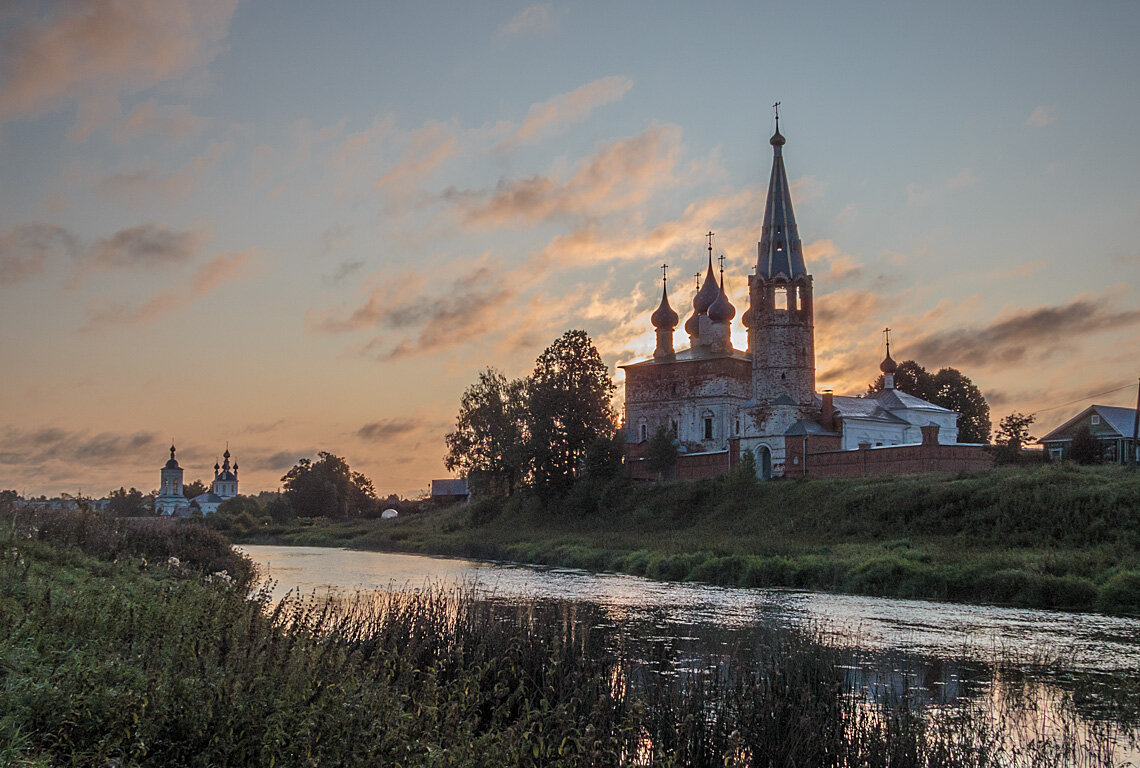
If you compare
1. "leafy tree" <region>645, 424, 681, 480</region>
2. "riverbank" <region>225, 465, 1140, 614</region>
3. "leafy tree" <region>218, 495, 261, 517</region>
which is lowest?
"riverbank" <region>225, 465, 1140, 614</region>

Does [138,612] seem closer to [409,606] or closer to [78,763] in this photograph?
[409,606]

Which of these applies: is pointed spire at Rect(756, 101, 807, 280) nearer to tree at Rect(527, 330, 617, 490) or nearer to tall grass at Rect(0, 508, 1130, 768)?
tree at Rect(527, 330, 617, 490)

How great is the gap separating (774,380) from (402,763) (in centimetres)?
4955

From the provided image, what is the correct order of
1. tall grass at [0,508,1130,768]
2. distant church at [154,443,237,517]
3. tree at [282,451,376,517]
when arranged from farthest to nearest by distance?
distant church at [154,443,237,517]
tree at [282,451,376,517]
tall grass at [0,508,1130,768]

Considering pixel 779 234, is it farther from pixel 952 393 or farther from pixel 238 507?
pixel 238 507

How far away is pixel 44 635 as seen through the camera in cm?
827

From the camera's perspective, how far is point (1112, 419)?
50781 mm

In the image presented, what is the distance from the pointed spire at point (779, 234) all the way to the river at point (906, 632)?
30978 mm

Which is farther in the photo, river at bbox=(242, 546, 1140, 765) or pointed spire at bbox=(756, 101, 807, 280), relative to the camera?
pointed spire at bbox=(756, 101, 807, 280)

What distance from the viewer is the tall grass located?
20.8 feet

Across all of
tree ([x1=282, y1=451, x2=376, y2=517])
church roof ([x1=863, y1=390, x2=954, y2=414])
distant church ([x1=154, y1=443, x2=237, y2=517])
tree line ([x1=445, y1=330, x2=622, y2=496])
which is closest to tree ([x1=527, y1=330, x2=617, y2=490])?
tree line ([x1=445, y1=330, x2=622, y2=496])

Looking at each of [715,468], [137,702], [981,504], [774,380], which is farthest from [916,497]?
[137,702]

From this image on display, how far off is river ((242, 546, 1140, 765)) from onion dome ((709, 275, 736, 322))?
130 ft

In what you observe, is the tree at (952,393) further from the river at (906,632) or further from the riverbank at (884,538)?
the river at (906,632)
